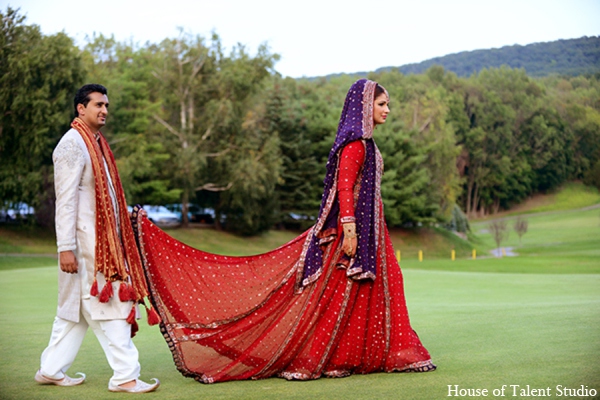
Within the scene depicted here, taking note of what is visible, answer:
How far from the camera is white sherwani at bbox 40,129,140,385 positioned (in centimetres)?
471

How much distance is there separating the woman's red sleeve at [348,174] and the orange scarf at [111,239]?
151cm

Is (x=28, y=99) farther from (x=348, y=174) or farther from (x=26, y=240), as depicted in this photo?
(x=348, y=174)

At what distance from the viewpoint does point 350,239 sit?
5.16 metres

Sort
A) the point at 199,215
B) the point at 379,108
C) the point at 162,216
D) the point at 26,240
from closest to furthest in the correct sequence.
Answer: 1. the point at 379,108
2. the point at 26,240
3. the point at 162,216
4. the point at 199,215

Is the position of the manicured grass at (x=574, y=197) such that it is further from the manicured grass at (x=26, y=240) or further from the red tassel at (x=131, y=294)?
the red tassel at (x=131, y=294)

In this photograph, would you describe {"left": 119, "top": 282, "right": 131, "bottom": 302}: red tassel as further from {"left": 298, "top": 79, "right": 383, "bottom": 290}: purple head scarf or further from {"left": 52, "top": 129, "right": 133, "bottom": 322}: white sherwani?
{"left": 298, "top": 79, "right": 383, "bottom": 290}: purple head scarf

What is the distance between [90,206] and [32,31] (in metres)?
30.0

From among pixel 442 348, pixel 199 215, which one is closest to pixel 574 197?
pixel 199 215

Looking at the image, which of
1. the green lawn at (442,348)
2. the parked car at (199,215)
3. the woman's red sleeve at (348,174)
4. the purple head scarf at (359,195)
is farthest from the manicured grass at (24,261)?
the woman's red sleeve at (348,174)

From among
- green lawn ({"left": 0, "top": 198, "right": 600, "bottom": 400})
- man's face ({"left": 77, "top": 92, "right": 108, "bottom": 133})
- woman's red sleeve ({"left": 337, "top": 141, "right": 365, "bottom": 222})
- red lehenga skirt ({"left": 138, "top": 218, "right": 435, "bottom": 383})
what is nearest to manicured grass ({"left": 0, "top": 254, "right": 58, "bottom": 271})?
green lawn ({"left": 0, "top": 198, "right": 600, "bottom": 400})

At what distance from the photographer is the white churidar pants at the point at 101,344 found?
4.62 metres

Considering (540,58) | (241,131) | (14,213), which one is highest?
(540,58)

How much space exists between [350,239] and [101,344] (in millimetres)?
1851

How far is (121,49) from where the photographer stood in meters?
51.2
